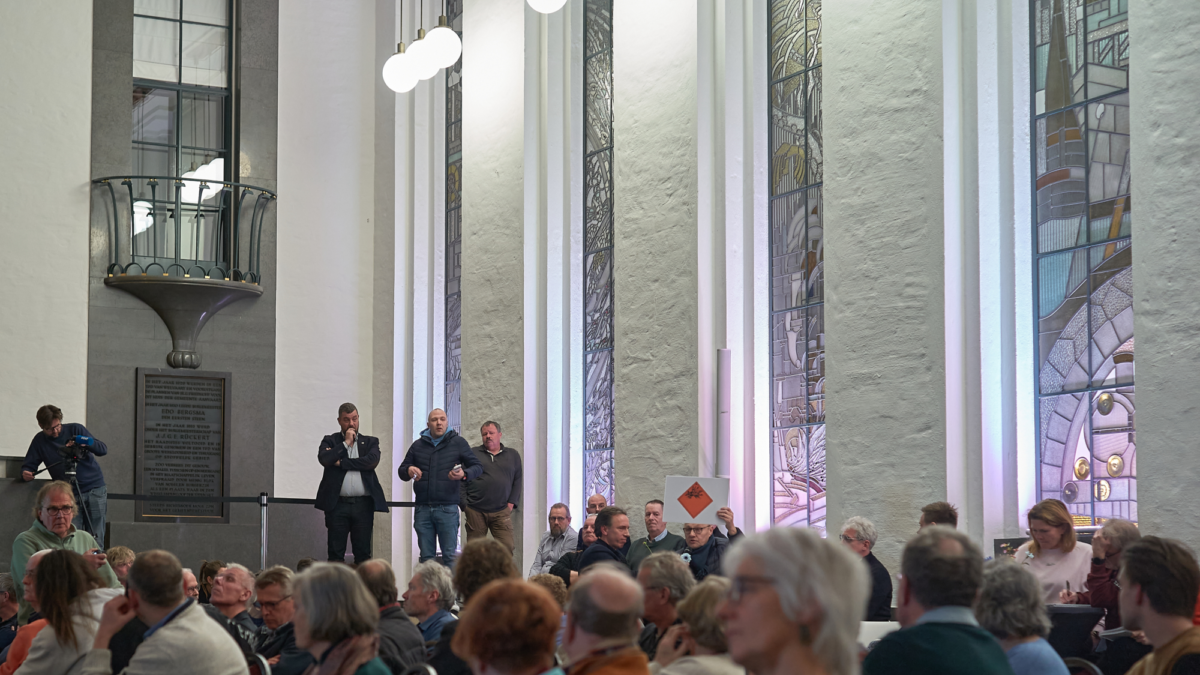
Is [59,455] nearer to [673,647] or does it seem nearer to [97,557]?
[97,557]

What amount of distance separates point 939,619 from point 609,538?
6.98m

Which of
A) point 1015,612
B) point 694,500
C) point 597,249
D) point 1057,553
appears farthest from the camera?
point 597,249

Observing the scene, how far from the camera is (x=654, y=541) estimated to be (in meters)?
10.7

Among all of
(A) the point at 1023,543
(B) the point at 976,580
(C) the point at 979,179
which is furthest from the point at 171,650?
(C) the point at 979,179

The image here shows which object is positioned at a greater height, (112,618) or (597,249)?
(597,249)

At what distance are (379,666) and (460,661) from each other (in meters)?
0.70

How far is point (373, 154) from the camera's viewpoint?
1700 centimetres

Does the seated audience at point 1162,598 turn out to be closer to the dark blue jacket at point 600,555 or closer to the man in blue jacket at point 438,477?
the dark blue jacket at point 600,555

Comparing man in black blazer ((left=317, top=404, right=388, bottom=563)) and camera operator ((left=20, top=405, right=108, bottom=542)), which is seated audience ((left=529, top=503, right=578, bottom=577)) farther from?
camera operator ((left=20, top=405, right=108, bottom=542))

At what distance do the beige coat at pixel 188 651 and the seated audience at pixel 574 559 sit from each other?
5491 mm

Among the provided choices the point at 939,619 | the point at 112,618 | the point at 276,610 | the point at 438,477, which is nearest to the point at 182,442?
the point at 438,477

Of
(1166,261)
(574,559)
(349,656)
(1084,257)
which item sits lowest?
(574,559)

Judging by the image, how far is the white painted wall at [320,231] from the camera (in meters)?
16.4

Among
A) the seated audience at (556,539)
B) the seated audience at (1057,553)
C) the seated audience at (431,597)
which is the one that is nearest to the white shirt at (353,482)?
the seated audience at (556,539)
